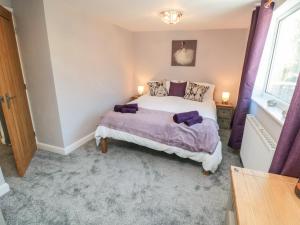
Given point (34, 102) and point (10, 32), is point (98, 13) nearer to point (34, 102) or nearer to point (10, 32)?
point (10, 32)

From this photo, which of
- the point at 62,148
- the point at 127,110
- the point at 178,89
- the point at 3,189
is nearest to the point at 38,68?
the point at 62,148

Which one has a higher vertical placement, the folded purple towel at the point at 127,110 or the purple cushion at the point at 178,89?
the purple cushion at the point at 178,89

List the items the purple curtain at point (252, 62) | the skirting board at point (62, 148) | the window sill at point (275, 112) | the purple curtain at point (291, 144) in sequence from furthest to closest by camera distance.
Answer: the skirting board at point (62, 148) < the purple curtain at point (252, 62) < the window sill at point (275, 112) < the purple curtain at point (291, 144)

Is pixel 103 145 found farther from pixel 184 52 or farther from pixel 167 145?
pixel 184 52

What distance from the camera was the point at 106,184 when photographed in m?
1.96

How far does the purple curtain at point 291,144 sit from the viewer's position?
987 mm

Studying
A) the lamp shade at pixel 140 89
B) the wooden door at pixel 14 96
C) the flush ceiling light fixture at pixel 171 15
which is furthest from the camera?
the lamp shade at pixel 140 89

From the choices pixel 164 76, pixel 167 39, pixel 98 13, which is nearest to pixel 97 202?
pixel 98 13

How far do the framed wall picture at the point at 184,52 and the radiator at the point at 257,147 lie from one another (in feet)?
7.20

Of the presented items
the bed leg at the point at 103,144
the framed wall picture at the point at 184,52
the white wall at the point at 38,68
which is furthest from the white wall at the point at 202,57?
the white wall at the point at 38,68

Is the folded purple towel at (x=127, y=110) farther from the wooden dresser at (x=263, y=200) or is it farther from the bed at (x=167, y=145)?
the wooden dresser at (x=263, y=200)

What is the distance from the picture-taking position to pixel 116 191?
1.85m

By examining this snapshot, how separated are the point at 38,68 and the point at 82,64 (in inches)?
24.3

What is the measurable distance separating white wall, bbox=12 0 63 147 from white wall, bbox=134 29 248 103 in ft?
8.05
